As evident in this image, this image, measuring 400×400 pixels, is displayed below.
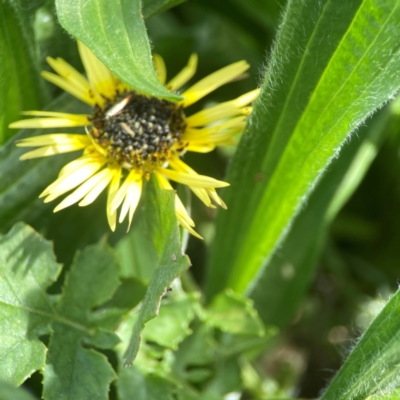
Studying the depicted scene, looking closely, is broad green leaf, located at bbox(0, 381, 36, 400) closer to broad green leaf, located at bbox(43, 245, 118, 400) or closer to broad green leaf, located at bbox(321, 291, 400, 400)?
broad green leaf, located at bbox(43, 245, 118, 400)

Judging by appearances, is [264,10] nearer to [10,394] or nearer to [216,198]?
[216,198]

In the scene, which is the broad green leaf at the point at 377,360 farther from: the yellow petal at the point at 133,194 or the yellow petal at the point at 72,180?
the yellow petal at the point at 72,180

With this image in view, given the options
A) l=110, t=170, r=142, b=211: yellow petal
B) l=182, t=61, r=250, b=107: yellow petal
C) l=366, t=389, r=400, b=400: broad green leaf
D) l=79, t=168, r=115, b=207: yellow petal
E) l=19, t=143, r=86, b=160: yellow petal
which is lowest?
l=366, t=389, r=400, b=400: broad green leaf

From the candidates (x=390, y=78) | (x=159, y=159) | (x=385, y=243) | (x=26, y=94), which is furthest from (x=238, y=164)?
(x=385, y=243)

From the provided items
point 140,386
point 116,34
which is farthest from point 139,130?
point 140,386

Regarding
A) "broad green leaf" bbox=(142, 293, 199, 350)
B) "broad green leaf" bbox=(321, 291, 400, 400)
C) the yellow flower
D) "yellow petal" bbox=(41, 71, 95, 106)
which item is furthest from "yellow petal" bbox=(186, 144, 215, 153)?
"broad green leaf" bbox=(321, 291, 400, 400)

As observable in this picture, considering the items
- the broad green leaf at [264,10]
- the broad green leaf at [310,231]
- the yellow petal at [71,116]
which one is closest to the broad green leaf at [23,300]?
the yellow petal at [71,116]
